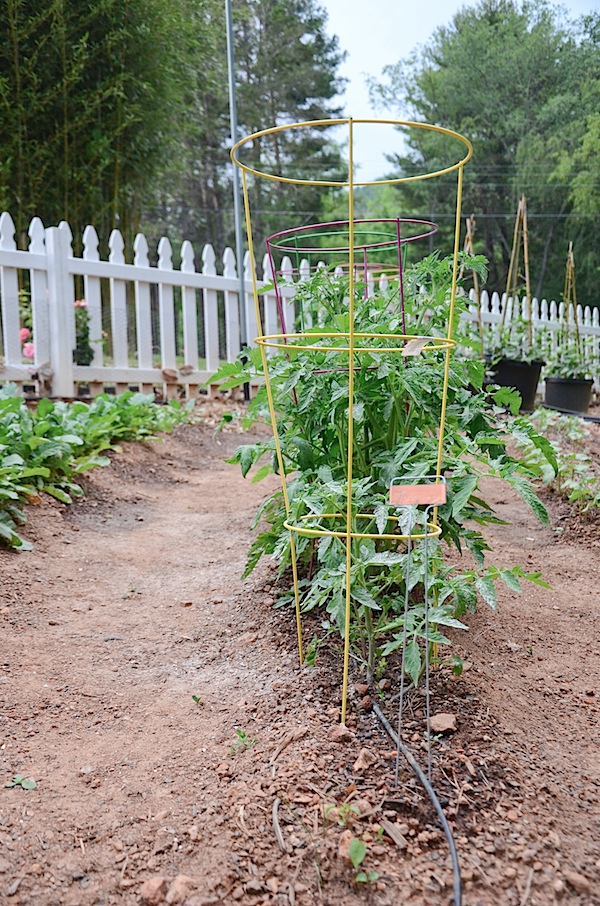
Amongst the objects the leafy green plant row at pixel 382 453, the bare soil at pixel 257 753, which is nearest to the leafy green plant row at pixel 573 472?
the bare soil at pixel 257 753

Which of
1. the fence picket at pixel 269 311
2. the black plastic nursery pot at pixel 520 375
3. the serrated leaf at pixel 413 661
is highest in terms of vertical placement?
the fence picket at pixel 269 311

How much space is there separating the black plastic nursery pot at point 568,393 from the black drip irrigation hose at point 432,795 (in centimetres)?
516

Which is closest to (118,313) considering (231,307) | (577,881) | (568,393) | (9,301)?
(9,301)

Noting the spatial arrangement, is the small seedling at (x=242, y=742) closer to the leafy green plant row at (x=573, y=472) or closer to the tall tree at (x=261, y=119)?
the leafy green plant row at (x=573, y=472)

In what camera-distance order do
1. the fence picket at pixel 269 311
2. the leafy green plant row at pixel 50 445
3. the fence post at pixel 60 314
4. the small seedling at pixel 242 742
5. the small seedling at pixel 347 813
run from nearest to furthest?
the small seedling at pixel 347 813 → the small seedling at pixel 242 742 → the leafy green plant row at pixel 50 445 → the fence post at pixel 60 314 → the fence picket at pixel 269 311

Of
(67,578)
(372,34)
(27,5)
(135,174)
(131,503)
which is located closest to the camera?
(67,578)

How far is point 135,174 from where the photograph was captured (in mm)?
6559

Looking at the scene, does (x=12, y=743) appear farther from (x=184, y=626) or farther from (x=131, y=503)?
(x=131, y=503)

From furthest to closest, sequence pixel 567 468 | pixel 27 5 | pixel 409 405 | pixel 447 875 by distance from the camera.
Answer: pixel 27 5 < pixel 567 468 < pixel 409 405 < pixel 447 875

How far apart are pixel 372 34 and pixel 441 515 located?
482cm

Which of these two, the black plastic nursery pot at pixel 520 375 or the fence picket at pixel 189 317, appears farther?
the black plastic nursery pot at pixel 520 375

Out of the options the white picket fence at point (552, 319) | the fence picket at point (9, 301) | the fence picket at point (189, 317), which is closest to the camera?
the fence picket at point (9, 301)

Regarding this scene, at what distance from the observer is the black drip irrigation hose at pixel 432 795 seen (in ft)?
2.96

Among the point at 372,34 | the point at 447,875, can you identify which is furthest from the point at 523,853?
the point at 372,34
